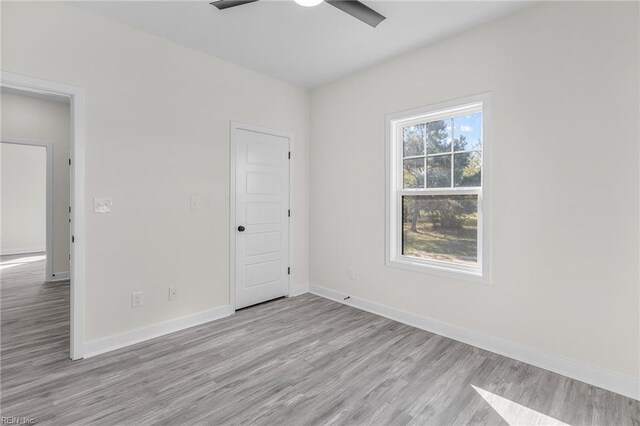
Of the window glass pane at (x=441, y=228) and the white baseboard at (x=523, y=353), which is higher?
the window glass pane at (x=441, y=228)

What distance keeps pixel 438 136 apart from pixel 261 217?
2.22 meters

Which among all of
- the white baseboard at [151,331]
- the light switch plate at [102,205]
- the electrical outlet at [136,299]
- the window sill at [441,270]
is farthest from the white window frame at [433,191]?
the light switch plate at [102,205]

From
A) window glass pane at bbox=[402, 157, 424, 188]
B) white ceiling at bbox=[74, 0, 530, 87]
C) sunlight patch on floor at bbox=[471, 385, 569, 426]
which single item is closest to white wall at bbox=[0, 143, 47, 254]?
white ceiling at bbox=[74, 0, 530, 87]

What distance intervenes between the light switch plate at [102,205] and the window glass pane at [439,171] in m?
3.01

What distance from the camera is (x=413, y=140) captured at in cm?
326

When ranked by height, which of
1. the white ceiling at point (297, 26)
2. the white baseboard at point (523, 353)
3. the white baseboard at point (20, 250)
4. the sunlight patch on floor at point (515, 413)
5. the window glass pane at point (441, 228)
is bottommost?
the sunlight patch on floor at point (515, 413)

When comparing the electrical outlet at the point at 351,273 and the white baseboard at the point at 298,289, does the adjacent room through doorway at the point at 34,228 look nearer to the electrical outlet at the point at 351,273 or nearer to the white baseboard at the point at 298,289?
the white baseboard at the point at 298,289

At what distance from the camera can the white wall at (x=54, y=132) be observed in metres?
4.42

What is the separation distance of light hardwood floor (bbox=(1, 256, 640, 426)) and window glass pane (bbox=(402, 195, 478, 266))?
0.80 metres

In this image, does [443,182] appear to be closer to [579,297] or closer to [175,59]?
[579,297]

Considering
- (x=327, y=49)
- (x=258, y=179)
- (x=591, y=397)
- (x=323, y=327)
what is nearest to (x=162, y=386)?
(x=323, y=327)

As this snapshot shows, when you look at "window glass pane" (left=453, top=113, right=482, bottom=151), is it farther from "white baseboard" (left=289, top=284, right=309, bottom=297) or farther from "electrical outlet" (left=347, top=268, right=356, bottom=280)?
"white baseboard" (left=289, top=284, right=309, bottom=297)

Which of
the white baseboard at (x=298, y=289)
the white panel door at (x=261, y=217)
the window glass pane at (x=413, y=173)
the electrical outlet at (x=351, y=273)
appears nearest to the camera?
the window glass pane at (x=413, y=173)

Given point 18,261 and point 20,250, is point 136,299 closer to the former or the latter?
point 18,261
